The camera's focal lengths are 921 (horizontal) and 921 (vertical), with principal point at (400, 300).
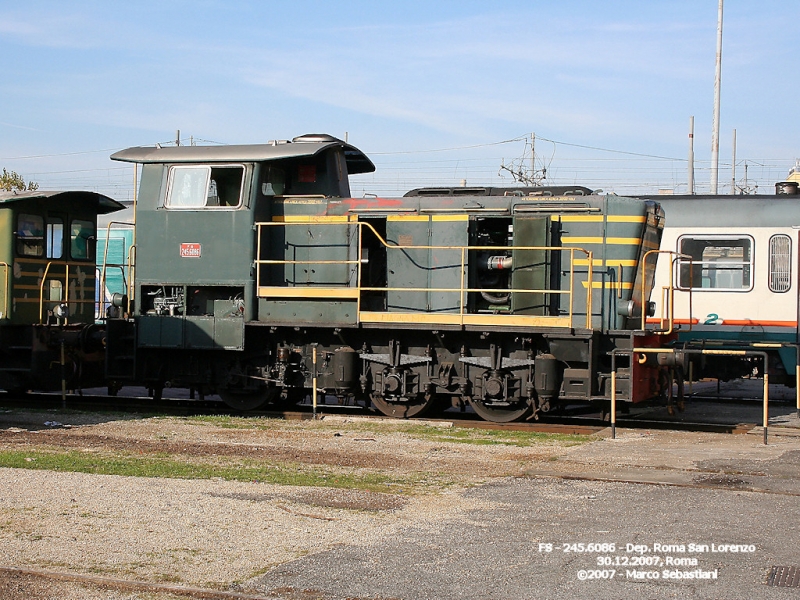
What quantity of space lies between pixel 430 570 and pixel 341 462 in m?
4.13

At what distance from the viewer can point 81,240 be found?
17.2 m

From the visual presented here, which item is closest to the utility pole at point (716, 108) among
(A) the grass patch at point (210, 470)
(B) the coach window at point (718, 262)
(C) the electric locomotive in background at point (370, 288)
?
(B) the coach window at point (718, 262)

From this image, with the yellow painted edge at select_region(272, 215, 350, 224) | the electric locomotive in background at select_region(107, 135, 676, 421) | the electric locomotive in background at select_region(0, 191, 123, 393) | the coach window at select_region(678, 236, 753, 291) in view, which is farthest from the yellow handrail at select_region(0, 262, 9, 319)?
the coach window at select_region(678, 236, 753, 291)

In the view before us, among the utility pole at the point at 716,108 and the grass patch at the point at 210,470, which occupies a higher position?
the utility pole at the point at 716,108

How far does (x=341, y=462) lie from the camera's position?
33.4 ft

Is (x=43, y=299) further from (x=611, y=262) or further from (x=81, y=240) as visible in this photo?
(x=611, y=262)

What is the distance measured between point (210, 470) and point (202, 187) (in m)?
5.96

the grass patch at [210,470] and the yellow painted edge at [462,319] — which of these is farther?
the yellow painted edge at [462,319]

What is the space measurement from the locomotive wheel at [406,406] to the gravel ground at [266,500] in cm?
99

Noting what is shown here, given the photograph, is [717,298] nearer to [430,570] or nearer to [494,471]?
[494,471]

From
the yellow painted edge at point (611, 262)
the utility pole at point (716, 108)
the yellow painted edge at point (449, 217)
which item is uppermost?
the utility pole at point (716, 108)

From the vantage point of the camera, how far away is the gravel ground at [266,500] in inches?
241

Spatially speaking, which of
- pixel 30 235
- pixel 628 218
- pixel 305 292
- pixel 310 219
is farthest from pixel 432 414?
pixel 30 235

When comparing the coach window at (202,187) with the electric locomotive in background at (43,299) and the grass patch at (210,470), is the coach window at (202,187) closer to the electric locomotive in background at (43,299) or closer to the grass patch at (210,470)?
the electric locomotive in background at (43,299)
